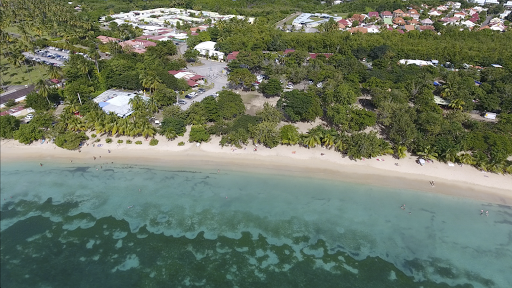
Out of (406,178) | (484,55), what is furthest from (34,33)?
(484,55)

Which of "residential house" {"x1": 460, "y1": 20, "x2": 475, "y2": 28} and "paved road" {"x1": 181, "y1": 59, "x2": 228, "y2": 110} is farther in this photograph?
"residential house" {"x1": 460, "y1": 20, "x2": 475, "y2": 28}

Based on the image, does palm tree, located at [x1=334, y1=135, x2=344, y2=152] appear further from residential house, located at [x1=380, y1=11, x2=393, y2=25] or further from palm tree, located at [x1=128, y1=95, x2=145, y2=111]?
residential house, located at [x1=380, y1=11, x2=393, y2=25]

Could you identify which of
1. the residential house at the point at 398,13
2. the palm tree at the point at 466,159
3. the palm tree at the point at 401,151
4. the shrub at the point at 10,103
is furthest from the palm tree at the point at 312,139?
the residential house at the point at 398,13

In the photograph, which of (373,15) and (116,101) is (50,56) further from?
(373,15)

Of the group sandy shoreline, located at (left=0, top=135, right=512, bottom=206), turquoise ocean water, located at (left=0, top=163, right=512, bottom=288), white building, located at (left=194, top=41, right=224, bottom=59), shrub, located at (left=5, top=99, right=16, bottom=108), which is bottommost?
turquoise ocean water, located at (left=0, top=163, right=512, bottom=288)

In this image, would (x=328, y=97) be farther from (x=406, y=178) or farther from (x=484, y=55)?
(x=484, y=55)

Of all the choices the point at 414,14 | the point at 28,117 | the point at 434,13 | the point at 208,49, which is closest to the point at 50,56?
the point at 28,117

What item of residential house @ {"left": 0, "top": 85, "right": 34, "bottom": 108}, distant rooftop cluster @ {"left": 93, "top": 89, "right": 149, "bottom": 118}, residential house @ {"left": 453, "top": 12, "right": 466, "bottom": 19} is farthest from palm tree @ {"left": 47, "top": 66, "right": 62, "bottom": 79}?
residential house @ {"left": 453, "top": 12, "right": 466, "bottom": 19}
